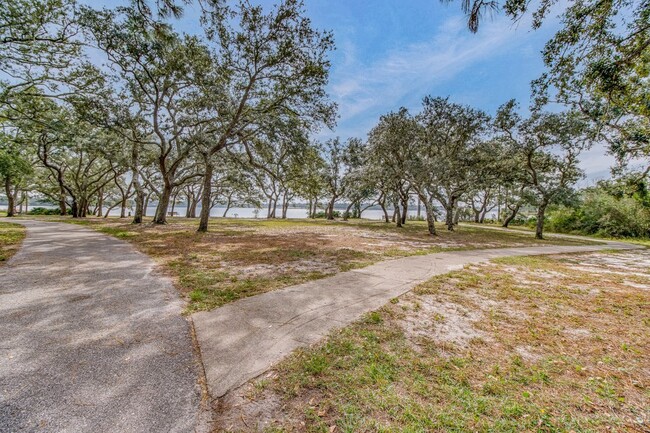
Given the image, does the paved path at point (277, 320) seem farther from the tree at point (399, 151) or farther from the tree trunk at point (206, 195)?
the tree at point (399, 151)

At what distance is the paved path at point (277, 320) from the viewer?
7.43ft

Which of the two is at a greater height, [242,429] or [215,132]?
[215,132]

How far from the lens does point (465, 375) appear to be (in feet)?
7.29

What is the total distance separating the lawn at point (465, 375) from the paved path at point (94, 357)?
20.5 inches

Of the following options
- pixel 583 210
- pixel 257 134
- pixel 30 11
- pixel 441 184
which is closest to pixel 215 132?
pixel 257 134

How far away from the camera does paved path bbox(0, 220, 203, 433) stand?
1629 millimetres

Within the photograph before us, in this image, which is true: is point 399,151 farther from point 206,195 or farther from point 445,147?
point 206,195

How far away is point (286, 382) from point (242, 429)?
51 centimetres

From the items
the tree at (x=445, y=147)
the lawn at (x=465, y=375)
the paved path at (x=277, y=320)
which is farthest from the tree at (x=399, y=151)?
the lawn at (x=465, y=375)

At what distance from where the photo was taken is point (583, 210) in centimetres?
2309

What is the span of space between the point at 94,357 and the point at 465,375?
3.29 m

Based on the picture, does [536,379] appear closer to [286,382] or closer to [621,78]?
[286,382]

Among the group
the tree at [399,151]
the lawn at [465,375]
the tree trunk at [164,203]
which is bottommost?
the lawn at [465,375]

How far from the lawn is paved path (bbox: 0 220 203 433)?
520 millimetres
